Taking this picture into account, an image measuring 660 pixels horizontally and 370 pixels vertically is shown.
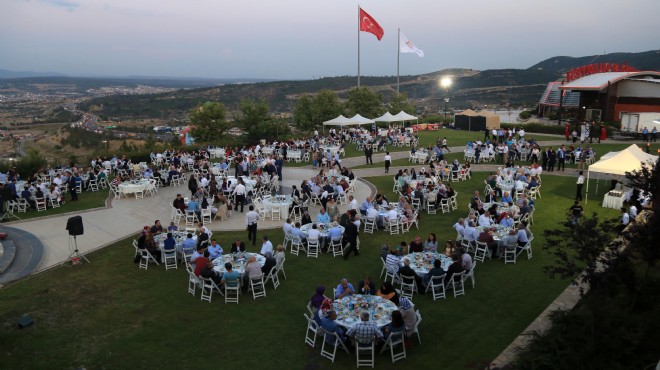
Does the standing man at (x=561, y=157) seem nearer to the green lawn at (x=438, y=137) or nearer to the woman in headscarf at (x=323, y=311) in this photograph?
the green lawn at (x=438, y=137)

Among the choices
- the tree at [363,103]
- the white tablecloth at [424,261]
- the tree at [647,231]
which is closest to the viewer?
the tree at [647,231]

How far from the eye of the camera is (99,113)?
10994 cm

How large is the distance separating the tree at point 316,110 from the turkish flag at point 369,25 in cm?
838

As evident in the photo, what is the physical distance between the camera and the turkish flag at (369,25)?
125 ft

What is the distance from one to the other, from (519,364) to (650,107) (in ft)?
140

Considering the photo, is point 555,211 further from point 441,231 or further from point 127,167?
point 127,167

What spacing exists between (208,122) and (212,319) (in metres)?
36.8

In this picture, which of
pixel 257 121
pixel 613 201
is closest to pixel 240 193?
pixel 613 201

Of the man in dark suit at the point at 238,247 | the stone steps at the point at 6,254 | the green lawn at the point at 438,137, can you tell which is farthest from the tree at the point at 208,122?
the man in dark suit at the point at 238,247

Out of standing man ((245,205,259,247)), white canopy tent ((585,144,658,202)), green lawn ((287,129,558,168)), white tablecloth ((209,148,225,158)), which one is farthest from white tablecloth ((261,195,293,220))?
white tablecloth ((209,148,225,158))

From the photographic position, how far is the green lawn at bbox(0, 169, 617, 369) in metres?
8.06

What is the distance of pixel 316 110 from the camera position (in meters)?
44.0

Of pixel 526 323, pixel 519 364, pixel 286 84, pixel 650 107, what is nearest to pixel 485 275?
pixel 526 323

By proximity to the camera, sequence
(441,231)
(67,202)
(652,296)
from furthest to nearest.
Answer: (67,202) → (441,231) → (652,296)
